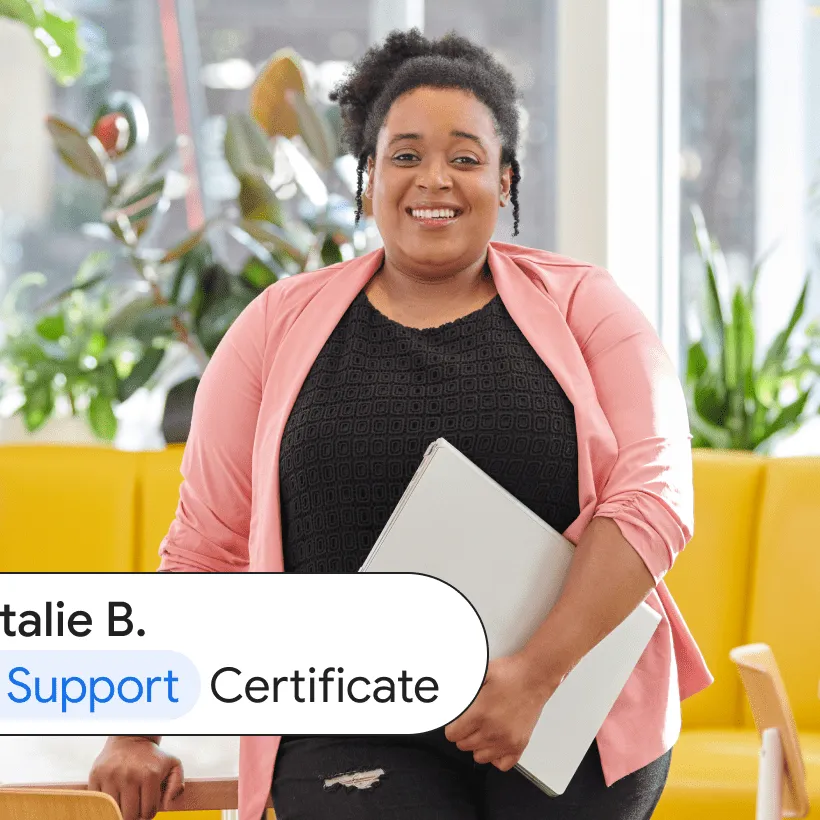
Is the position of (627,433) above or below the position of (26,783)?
above

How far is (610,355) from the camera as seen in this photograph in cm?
147

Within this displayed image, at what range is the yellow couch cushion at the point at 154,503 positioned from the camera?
3.06m

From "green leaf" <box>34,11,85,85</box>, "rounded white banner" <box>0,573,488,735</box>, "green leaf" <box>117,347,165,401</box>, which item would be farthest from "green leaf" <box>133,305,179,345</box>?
"rounded white banner" <box>0,573,488,735</box>

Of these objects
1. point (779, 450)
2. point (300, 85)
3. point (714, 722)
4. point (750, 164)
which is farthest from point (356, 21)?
point (714, 722)

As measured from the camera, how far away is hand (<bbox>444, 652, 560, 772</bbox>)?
4.28 feet

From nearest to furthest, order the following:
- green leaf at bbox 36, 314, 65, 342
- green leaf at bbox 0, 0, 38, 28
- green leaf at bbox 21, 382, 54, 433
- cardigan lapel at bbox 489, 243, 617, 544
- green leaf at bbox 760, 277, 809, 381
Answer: cardigan lapel at bbox 489, 243, 617, 544
green leaf at bbox 0, 0, 38, 28
green leaf at bbox 760, 277, 809, 381
green leaf at bbox 21, 382, 54, 433
green leaf at bbox 36, 314, 65, 342

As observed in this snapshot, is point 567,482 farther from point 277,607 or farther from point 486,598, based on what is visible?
point 277,607

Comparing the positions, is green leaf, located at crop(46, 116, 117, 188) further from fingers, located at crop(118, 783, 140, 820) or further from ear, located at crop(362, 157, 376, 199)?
fingers, located at crop(118, 783, 140, 820)

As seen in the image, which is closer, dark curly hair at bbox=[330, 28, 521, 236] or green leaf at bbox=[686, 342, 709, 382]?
dark curly hair at bbox=[330, 28, 521, 236]

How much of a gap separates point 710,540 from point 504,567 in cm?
178

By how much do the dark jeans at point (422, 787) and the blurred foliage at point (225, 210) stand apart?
199 centimetres

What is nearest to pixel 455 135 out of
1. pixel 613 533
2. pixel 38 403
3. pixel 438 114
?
pixel 438 114

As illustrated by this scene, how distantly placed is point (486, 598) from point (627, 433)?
260 millimetres

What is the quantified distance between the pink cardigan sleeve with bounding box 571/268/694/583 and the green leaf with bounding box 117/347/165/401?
2.08 metres
